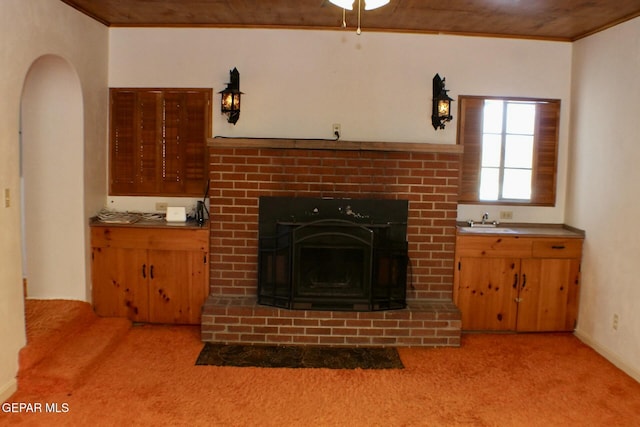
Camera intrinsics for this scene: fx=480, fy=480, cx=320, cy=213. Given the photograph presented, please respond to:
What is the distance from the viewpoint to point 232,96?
3.92 meters

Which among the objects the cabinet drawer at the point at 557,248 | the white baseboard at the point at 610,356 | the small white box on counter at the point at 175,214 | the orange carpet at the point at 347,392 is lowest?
the orange carpet at the point at 347,392

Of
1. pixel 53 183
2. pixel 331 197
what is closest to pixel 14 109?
pixel 53 183

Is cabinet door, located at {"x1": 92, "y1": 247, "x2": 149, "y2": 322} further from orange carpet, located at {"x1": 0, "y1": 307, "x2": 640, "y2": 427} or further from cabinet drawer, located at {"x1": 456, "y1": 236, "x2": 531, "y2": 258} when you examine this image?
cabinet drawer, located at {"x1": 456, "y1": 236, "x2": 531, "y2": 258}

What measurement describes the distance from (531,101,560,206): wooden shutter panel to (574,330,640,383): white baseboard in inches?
45.0

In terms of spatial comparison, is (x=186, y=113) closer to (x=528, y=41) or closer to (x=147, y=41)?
(x=147, y=41)

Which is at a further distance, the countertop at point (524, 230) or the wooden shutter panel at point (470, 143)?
the wooden shutter panel at point (470, 143)

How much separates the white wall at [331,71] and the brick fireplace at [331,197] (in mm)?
441

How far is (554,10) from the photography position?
11.0 feet

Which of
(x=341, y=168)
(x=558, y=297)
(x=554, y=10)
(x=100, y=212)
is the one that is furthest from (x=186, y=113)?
(x=558, y=297)

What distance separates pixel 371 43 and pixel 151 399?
3.14m

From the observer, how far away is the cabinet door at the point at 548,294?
3.82 m

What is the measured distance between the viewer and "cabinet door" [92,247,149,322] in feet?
12.4

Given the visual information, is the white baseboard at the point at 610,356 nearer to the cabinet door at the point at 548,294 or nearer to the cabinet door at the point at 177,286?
the cabinet door at the point at 548,294

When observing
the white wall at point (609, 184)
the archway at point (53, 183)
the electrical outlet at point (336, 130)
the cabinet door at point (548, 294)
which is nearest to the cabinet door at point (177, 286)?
the archway at point (53, 183)
